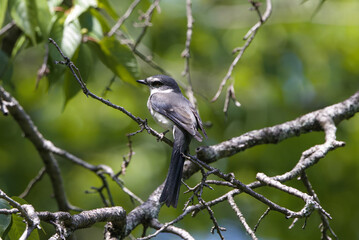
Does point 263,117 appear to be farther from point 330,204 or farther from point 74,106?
point 74,106

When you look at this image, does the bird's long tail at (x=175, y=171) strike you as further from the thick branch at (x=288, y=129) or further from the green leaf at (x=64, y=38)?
the green leaf at (x=64, y=38)

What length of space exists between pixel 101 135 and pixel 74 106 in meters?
0.57

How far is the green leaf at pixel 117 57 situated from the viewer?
3535mm

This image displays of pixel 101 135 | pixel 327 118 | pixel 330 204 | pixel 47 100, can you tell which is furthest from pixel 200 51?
pixel 327 118

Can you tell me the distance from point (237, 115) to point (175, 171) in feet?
8.43

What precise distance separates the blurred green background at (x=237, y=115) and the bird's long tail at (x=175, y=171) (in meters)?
1.81

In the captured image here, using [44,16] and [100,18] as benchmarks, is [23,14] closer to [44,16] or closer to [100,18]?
[44,16]

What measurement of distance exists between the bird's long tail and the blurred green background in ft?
5.94

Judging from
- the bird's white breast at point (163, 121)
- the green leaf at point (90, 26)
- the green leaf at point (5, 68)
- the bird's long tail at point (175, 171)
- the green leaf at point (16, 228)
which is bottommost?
the green leaf at point (16, 228)

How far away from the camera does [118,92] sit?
21.8 ft

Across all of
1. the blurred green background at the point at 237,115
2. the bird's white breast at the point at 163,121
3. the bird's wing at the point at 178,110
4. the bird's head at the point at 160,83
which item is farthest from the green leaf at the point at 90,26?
the blurred green background at the point at 237,115

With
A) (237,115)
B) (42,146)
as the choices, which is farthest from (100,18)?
(237,115)

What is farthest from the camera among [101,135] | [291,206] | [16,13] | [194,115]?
[101,135]

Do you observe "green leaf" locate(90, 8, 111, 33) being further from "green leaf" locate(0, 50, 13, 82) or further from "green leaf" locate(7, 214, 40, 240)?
"green leaf" locate(7, 214, 40, 240)
